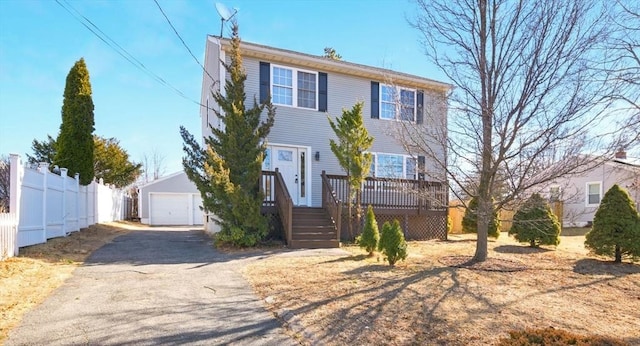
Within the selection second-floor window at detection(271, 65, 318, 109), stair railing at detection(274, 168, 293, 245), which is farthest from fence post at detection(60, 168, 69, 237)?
second-floor window at detection(271, 65, 318, 109)

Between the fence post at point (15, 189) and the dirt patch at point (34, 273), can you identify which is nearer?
the dirt patch at point (34, 273)

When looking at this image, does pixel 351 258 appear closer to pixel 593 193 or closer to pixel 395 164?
pixel 395 164

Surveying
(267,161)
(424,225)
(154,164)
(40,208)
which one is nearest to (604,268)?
(424,225)

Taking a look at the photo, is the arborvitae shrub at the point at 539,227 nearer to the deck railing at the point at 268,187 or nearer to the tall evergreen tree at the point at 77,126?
the deck railing at the point at 268,187

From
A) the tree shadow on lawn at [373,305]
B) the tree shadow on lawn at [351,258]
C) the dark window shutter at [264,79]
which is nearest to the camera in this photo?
the tree shadow on lawn at [373,305]

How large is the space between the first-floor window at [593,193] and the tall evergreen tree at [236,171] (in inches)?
752

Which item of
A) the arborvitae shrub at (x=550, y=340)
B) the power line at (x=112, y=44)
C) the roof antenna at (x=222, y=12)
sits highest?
the roof antenna at (x=222, y=12)

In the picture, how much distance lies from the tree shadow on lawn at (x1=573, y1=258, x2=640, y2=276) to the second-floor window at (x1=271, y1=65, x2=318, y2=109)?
8.94m

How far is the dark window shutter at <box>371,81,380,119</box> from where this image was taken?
14555 millimetres

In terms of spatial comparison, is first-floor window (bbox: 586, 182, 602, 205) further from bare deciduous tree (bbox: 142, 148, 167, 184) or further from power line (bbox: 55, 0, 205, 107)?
bare deciduous tree (bbox: 142, 148, 167, 184)

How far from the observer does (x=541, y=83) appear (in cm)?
717

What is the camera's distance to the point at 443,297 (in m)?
5.37

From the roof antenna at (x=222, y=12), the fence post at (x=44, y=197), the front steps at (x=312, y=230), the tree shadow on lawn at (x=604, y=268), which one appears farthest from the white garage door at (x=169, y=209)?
the tree shadow on lawn at (x=604, y=268)

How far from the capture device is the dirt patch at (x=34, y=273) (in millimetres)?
4878
